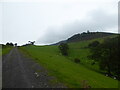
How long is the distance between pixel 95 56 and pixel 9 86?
152ft

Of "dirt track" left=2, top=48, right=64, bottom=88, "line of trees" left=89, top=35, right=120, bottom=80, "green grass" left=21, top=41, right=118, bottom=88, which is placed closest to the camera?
"dirt track" left=2, top=48, right=64, bottom=88

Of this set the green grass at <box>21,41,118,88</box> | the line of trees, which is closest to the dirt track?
the green grass at <box>21,41,118,88</box>

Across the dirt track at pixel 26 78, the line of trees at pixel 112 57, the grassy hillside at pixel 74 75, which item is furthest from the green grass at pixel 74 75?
the line of trees at pixel 112 57

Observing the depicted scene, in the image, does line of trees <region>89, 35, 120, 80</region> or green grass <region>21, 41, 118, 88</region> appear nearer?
green grass <region>21, 41, 118, 88</region>

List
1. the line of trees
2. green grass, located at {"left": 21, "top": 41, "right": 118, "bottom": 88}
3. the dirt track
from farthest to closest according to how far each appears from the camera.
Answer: the line of trees, green grass, located at {"left": 21, "top": 41, "right": 118, "bottom": 88}, the dirt track

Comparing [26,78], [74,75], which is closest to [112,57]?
[74,75]

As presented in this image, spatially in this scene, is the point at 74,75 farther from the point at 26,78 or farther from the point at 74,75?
the point at 26,78

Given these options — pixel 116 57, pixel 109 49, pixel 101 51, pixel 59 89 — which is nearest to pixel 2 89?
pixel 59 89

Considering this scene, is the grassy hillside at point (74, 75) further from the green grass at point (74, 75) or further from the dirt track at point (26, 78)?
the dirt track at point (26, 78)

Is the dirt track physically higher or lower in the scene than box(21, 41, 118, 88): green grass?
higher

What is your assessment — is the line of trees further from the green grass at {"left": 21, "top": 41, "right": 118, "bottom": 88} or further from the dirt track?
the dirt track

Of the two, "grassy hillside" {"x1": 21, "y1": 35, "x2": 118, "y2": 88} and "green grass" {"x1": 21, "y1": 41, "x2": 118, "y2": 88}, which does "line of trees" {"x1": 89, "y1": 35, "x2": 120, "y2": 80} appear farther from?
"green grass" {"x1": 21, "y1": 41, "x2": 118, "y2": 88}

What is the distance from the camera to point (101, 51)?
53312mm

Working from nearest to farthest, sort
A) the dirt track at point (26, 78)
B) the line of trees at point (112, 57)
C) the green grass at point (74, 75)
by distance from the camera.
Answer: the dirt track at point (26, 78) < the green grass at point (74, 75) < the line of trees at point (112, 57)
